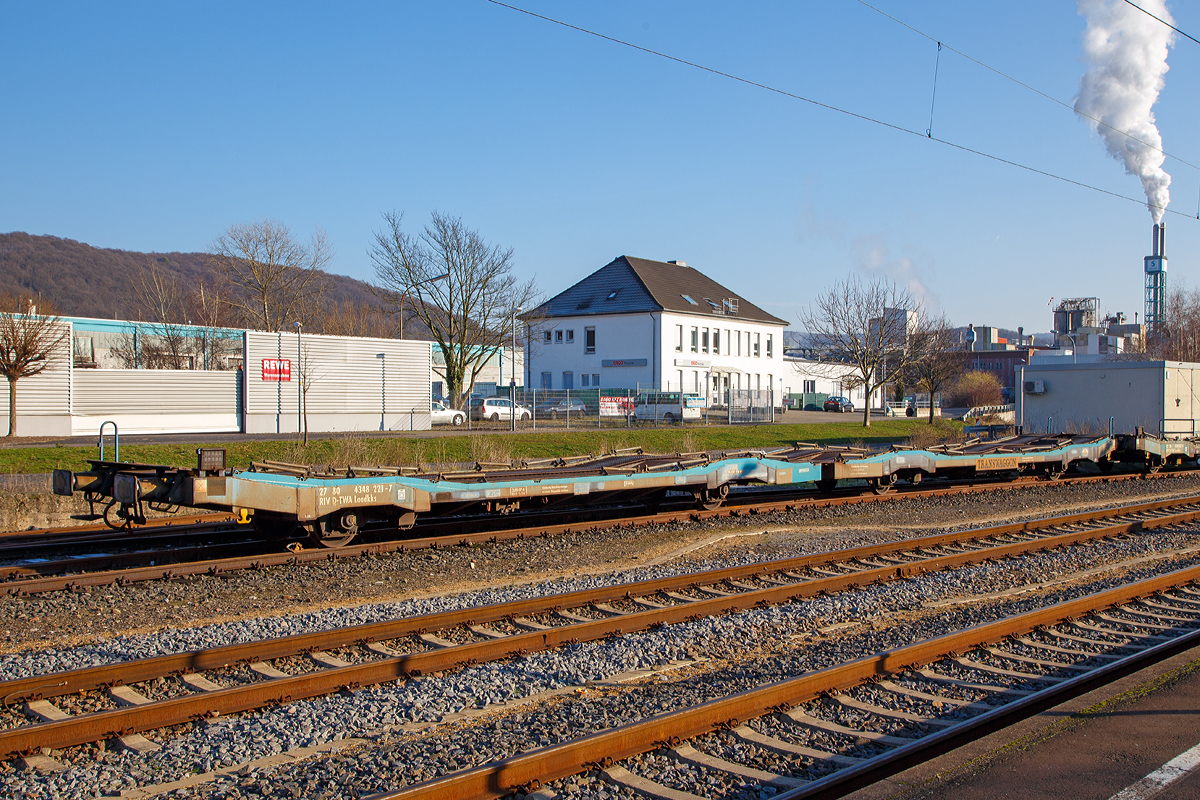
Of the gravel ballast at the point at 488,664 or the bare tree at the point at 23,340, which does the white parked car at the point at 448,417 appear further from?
the gravel ballast at the point at 488,664

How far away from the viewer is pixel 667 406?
43188mm

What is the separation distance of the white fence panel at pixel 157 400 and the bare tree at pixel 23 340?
1.80 meters

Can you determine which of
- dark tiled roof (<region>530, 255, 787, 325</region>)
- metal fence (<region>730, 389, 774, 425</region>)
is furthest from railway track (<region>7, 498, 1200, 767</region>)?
dark tiled roof (<region>530, 255, 787, 325</region>)

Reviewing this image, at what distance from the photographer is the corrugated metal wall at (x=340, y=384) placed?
31562 millimetres

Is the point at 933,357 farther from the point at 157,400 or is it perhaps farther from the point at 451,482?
the point at 451,482

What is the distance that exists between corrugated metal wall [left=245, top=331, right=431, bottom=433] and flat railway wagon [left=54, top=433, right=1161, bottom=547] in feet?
59.3

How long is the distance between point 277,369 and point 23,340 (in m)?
8.23

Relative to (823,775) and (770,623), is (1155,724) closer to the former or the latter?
(823,775)

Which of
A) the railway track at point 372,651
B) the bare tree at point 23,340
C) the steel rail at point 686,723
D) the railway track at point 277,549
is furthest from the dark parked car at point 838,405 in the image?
the steel rail at point 686,723

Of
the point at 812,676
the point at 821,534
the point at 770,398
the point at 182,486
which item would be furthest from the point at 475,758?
the point at 770,398

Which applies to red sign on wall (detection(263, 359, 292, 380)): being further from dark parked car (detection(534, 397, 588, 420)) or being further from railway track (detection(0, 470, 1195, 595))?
railway track (detection(0, 470, 1195, 595))

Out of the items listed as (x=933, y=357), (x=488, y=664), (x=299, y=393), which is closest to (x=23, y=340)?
(x=299, y=393)

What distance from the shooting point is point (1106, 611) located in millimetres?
8125

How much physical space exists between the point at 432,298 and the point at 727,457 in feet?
113
